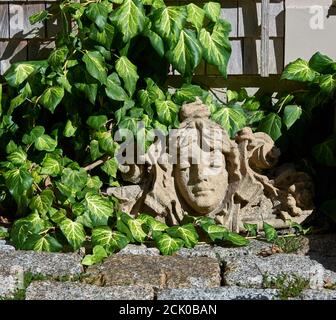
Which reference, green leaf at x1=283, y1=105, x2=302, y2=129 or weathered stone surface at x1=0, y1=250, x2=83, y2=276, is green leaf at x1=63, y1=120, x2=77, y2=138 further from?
green leaf at x1=283, y1=105, x2=302, y2=129

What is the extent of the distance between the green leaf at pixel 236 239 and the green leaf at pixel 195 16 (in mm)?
1280

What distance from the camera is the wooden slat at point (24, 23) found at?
616cm

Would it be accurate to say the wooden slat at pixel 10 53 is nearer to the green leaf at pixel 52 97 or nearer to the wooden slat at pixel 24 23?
the wooden slat at pixel 24 23

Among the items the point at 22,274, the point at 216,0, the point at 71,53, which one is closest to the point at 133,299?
the point at 22,274

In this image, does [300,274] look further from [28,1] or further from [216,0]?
[28,1]

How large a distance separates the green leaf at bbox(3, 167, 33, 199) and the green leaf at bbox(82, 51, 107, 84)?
27.2 inches

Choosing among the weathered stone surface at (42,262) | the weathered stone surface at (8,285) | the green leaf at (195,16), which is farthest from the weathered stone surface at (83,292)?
the green leaf at (195,16)

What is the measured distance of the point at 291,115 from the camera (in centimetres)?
593

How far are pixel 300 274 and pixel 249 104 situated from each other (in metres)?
1.60

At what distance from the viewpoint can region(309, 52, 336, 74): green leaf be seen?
5938mm

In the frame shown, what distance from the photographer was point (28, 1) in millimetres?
6152

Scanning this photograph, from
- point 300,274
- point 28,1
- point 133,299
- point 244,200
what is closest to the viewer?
point 133,299

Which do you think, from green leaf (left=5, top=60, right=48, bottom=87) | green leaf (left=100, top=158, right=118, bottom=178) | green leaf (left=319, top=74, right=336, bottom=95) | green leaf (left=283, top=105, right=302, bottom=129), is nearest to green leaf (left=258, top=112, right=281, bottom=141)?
green leaf (left=283, top=105, right=302, bottom=129)

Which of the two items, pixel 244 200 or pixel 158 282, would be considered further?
pixel 244 200
